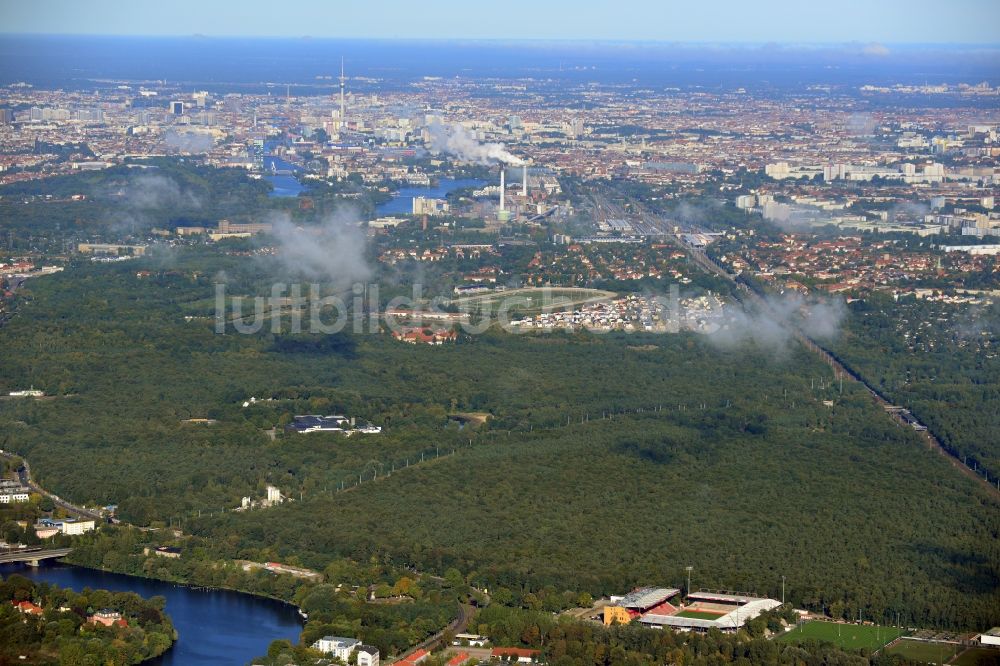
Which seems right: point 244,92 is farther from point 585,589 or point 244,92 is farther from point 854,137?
point 585,589

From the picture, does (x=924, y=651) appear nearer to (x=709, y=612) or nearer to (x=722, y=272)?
(x=709, y=612)

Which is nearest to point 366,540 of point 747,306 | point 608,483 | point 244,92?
point 608,483

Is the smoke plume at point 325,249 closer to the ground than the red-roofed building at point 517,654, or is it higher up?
closer to the ground

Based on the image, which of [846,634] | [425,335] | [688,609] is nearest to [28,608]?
[688,609]

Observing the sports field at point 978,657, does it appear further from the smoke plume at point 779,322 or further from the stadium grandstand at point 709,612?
the smoke plume at point 779,322

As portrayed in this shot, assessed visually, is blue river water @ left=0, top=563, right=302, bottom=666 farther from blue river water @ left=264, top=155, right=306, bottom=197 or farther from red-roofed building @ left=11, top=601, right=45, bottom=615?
blue river water @ left=264, top=155, right=306, bottom=197

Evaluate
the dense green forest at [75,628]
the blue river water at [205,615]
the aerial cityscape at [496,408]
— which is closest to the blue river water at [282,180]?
the aerial cityscape at [496,408]
